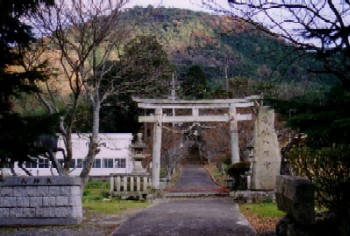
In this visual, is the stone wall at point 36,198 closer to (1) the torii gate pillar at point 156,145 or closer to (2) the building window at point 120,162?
(1) the torii gate pillar at point 156,145

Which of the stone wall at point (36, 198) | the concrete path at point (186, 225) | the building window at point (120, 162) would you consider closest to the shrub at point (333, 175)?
the concrete path at point (186, 225)

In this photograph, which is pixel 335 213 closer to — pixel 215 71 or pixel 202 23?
pixel 215 71

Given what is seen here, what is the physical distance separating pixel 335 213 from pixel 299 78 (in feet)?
7.35

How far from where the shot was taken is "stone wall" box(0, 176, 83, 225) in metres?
10.4

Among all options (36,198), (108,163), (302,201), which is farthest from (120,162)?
(302,201)

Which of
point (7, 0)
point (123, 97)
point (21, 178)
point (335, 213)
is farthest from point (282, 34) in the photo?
point (123, 97)

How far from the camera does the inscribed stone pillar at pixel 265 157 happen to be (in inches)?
676

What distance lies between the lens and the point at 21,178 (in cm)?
1044

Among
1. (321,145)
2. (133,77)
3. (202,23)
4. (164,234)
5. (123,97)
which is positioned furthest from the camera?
(202,23)

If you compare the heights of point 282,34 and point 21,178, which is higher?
point 282,34

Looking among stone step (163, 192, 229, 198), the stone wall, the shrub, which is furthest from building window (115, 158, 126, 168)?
the shrub

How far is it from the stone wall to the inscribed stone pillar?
838 centimetres

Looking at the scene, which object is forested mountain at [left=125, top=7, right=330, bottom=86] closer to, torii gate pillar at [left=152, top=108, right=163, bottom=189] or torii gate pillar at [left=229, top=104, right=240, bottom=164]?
torii gate pillar at [left=229, top=104, right=240, bottom=164]

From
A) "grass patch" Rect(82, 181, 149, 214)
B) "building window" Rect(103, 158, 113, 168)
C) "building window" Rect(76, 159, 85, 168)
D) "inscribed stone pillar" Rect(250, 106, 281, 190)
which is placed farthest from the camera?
"building window" Rect(103, 158, 113, 168)
